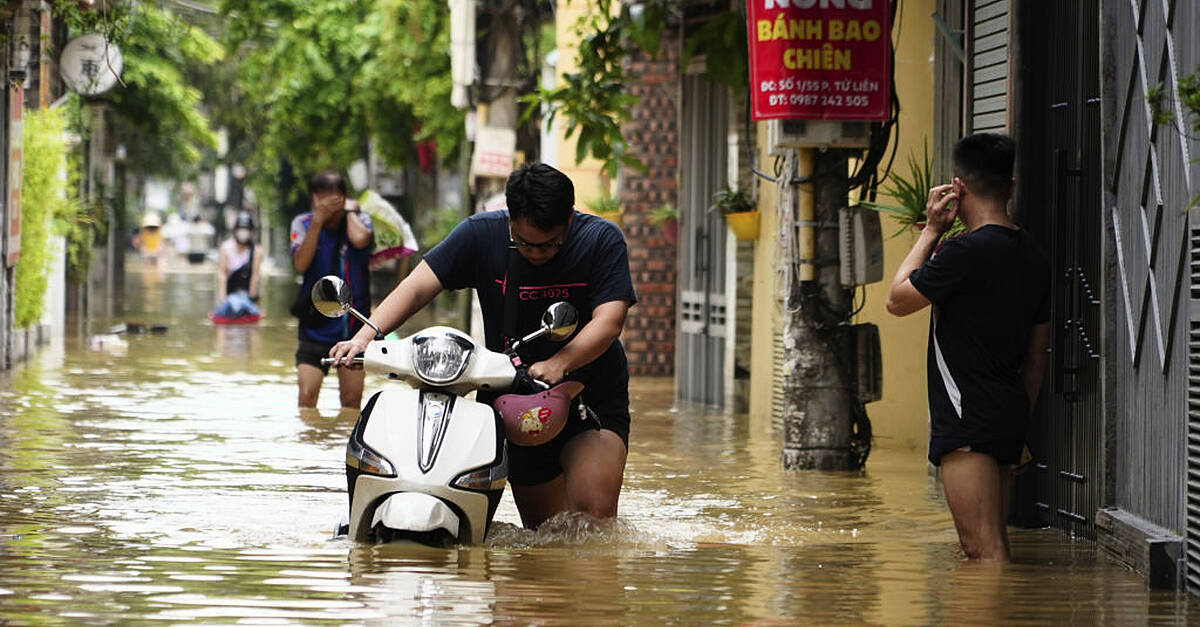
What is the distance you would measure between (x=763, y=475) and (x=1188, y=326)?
5073 millimetres

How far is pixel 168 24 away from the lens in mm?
19875

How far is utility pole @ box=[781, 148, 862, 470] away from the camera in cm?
1266

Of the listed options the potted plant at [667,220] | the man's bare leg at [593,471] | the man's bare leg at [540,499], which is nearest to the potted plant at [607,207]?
the potted plant at [667,220]

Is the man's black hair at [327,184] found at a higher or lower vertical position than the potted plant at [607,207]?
lower

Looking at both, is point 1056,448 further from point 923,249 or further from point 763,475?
point 763,475

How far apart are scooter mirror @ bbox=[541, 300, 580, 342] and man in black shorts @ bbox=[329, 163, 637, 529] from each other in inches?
14.9

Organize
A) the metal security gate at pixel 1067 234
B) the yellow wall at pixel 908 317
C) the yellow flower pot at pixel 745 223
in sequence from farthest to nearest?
the yellow flower pot at pixel 745 223 < the yellow wall at pixel 908 317 < the metal security gate at pixel 1067 234

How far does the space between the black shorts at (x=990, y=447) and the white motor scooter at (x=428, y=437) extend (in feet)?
4.88

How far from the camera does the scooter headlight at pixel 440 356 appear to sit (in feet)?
24.7

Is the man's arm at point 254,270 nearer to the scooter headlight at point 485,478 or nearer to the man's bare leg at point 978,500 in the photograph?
the scooter headlight at point 485,478

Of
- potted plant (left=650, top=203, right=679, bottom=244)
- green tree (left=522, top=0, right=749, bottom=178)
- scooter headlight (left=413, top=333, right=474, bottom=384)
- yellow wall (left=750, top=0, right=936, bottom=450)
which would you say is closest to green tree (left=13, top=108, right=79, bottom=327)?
potted plant (left=650, top=203, right=679, bottom=244)

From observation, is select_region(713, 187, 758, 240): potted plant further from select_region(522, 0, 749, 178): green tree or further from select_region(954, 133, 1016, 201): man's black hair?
select_region(954, 133, 1016, 201): man's black hair

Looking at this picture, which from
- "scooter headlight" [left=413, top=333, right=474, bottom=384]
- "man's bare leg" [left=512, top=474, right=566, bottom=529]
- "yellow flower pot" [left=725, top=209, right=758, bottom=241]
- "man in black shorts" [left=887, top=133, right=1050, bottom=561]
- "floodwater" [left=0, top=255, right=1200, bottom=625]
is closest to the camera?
"floodwater" [left=0, top=255, right=1200, bottom=625]

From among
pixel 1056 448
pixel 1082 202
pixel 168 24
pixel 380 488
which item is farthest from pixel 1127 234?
pixel 168 24
